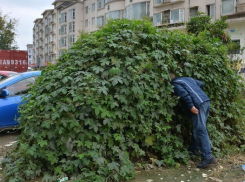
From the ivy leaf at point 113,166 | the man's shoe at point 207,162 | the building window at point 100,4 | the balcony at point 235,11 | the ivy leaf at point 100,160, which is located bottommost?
the man's shoe at point 207,162

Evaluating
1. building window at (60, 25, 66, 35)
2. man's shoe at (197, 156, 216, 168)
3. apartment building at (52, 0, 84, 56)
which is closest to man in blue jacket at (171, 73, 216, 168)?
man's shoe at (197, 156, 216, 168)

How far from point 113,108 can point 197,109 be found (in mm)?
1463

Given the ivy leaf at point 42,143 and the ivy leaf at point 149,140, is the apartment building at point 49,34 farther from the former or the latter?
the ivy leaf at point 42,143

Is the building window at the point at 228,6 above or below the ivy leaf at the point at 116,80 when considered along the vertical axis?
above

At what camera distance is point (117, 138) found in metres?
4.11

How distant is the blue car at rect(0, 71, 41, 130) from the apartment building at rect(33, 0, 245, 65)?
1.32 m

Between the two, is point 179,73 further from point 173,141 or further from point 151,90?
point 173,141

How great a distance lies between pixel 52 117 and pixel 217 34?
6887mm

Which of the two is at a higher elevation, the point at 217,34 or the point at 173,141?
the point at 217,34

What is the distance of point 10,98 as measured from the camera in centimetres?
664

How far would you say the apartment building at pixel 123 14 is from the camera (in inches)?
909

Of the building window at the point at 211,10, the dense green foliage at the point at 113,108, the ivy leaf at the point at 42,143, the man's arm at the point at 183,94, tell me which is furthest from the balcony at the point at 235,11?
the ivy leaf at the point at 42,143

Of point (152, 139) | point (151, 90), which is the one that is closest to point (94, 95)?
point (151, 90)

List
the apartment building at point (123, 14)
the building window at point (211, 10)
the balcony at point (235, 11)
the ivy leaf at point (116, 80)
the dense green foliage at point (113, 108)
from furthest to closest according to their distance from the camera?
the building window at point (211, 10)
the balcony at point (235, 11)
the apartment building at point (123, 14)
the ivy leaf at point (116, 80)
the dense green foliage at point (113, 108)
